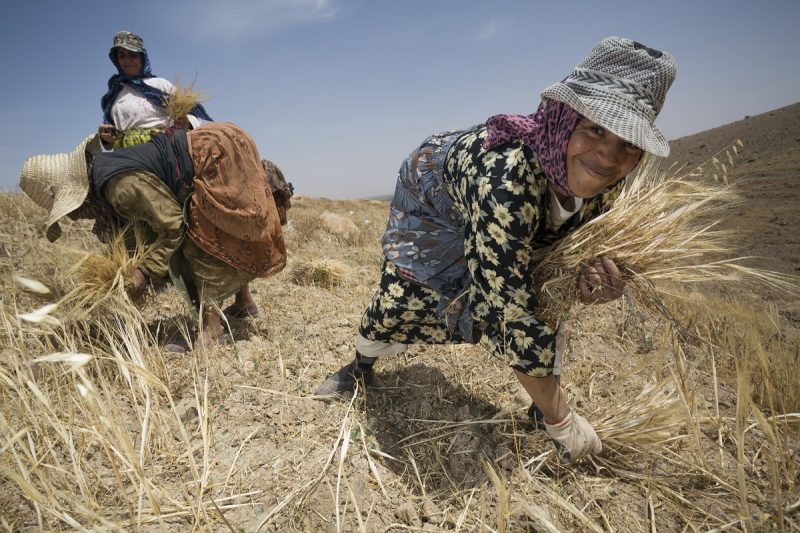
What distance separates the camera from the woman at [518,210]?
0.99m

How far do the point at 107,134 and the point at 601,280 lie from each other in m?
2.48

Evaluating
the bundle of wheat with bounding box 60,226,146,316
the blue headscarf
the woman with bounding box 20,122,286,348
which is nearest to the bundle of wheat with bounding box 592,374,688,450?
the woman with bounding box 20,122,286,348

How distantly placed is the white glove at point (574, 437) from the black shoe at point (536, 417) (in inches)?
8.7

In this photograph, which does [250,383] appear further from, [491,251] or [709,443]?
[709,443]

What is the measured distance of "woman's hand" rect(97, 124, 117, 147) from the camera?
7.00 ft

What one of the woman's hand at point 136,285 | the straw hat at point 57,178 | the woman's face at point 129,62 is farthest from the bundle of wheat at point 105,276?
the woman's face at point 129,62

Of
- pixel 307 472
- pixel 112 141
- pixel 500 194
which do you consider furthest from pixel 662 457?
pixel 112 141

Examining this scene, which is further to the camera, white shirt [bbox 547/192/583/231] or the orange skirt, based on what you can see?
the orange skirt

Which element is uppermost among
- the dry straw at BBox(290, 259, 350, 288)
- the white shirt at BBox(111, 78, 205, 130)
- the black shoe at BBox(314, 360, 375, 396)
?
the white shirt at BBox(111, 78, 205, 130)

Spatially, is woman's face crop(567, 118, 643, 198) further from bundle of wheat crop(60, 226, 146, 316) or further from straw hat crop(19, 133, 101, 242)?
straw hat crop(19, 133, 101, 242)

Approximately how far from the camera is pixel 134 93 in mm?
2482

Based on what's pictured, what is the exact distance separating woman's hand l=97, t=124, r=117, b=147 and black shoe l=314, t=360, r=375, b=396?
173 centimetres

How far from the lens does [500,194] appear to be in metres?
1.09

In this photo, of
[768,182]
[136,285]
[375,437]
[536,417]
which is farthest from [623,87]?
[768,182]
